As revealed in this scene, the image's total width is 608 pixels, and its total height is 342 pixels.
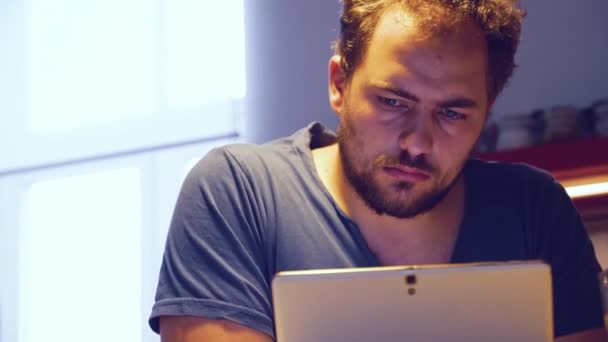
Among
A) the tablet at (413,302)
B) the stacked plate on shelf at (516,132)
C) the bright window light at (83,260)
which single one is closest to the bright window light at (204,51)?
the bright window light at (83,260)

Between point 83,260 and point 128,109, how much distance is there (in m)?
0.58

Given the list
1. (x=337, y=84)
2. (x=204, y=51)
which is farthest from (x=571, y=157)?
(x=204, y=51)

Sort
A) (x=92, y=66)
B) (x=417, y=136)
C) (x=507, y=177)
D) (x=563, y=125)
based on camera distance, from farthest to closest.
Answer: (x=92, y=66) → (x=563, y=125) → (x=507, y=177) → (x=417, y=136)

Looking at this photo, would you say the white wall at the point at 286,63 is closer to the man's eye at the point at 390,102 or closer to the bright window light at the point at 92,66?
the bright window light at the point at 92,66

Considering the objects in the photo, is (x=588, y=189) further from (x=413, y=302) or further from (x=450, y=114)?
(x=413, y=302)

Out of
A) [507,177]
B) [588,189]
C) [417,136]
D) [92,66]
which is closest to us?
[417,136]

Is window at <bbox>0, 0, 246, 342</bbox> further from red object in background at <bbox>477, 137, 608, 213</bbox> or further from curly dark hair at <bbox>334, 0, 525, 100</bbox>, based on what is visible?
curly dark hair at <bbox>334, 0, 525, 100</bbox>

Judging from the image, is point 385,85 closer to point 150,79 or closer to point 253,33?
point 253,33

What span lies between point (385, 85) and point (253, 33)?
1592 millimetres

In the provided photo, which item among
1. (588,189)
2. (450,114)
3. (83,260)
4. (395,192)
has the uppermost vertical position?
(450,114)

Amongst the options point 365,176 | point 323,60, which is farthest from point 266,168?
point 323,60

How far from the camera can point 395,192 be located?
4.20 ft

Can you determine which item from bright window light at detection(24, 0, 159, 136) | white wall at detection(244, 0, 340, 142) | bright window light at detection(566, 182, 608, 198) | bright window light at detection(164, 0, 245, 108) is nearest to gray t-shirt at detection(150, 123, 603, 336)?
bright window light at detection(566, 182, 608, 198)

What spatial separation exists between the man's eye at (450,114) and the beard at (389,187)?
0.08 meters
